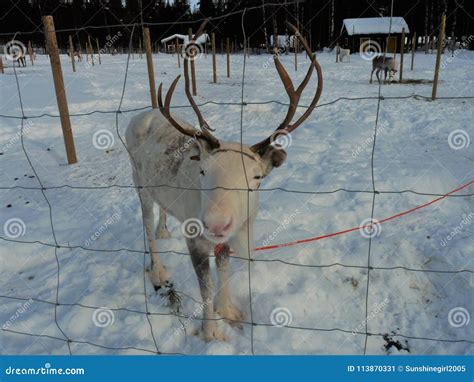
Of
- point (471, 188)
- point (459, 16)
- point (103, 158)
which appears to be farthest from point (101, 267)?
point (459, 16)

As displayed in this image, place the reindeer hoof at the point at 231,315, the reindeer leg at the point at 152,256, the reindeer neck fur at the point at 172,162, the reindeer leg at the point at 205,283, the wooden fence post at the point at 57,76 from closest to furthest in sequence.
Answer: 1. the reindeer neck fur at the point at 172,162
2. the reindeer leg at the point at 205,283
3. the reindeer hoof at the point at 231,315
4. the reindeer leg at the point at 152,256
5. the wooden fence post at the point at 57,76

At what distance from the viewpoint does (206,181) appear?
7.72 ft

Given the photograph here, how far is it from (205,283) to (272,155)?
1.07 m

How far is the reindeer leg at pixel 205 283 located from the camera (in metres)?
2.79

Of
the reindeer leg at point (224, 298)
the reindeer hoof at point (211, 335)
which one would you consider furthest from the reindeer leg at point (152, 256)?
the reindeer hoof at point (211, 335)

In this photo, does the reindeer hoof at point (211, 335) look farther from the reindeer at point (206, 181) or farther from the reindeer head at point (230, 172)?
the reindeer head at point (230, 172)

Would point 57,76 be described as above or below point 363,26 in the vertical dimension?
below

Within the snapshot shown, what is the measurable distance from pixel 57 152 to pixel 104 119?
2369 millimetres

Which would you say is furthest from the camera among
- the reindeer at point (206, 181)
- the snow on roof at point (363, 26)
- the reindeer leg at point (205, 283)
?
the snow on roof at point (363, 26)

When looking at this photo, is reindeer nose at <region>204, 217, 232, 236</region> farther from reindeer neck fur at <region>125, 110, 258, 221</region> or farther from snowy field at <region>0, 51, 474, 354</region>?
snowy field at <region>0, 51, 474, 354</region>

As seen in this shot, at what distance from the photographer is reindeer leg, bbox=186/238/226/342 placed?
2793 millimetres

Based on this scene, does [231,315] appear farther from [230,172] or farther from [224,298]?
[230,172]

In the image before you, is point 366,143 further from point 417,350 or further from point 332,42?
point 332,42

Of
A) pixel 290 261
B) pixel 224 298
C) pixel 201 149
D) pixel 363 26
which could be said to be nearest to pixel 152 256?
pixel 224 298
